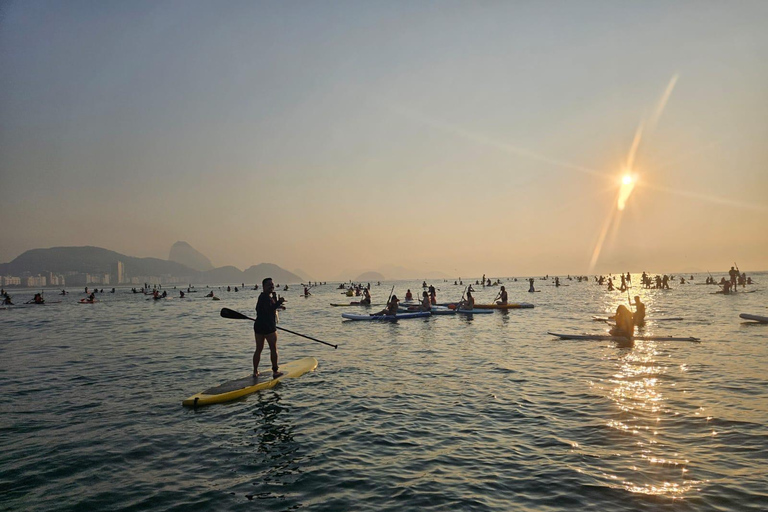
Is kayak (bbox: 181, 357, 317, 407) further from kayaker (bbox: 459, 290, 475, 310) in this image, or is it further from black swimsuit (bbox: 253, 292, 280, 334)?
kayaker (bbox: 459, 290, 475, 310)

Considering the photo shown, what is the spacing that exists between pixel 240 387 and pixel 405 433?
552 cm

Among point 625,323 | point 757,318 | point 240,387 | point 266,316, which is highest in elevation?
point 266,316

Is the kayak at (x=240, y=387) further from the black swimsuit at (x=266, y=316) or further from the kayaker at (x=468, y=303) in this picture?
the kayaker at (x=468, y=303)

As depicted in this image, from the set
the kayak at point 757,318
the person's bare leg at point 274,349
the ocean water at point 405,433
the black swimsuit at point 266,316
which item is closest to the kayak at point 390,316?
the ocean water at point 405,433

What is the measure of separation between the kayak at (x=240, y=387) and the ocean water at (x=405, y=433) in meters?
0.27

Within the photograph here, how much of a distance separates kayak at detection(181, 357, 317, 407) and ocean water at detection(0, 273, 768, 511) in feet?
0.88

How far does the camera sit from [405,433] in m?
8.66

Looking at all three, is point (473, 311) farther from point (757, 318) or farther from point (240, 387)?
point (240, 387)

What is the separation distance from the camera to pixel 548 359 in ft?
53.3

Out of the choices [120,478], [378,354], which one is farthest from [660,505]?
[378,354]

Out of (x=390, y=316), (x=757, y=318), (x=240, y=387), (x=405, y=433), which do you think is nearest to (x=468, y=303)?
(x=390, y=316)

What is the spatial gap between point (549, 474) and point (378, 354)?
12050 millimetres

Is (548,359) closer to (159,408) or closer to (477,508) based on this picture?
(477,508)

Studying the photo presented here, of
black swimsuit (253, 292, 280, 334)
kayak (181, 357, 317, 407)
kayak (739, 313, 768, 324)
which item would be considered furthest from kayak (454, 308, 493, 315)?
black swimsuit (253, 292, 280, 334)
